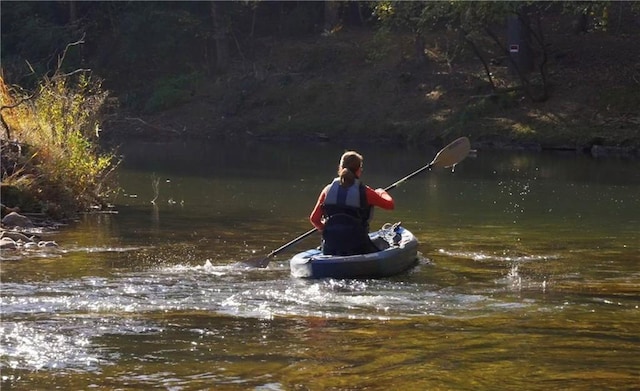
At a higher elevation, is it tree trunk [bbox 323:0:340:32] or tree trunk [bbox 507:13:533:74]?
tree trunk [bbox 323:0:340:32]

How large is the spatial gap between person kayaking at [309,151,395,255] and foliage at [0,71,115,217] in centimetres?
560

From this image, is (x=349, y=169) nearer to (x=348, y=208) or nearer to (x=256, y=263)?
(x=348, y=208)

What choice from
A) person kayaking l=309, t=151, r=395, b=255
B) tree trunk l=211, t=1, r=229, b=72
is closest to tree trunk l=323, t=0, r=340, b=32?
tree trunk l=211, t=1, r=229, b=72

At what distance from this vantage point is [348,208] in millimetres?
11844

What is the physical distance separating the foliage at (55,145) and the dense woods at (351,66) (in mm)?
9079

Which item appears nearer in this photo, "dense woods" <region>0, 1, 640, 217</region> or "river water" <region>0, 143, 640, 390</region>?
"river water" <region>0, 143, 640, 390</region>

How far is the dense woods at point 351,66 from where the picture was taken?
3077 centimetres

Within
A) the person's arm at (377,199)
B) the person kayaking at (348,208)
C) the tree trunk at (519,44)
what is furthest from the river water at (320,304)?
the tree trunk at (519,44)

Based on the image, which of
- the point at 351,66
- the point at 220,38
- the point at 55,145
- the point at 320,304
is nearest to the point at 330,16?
the point at 351,66

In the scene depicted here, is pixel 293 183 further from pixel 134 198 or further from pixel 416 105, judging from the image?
pixel 416 105

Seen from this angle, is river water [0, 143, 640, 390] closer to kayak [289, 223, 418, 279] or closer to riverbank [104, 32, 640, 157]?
kayak [289, 223, 418, 279]

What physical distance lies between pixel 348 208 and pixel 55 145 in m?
6.13

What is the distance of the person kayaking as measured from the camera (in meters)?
11.8

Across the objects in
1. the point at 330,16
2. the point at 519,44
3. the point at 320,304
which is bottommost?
the point at 320,304
